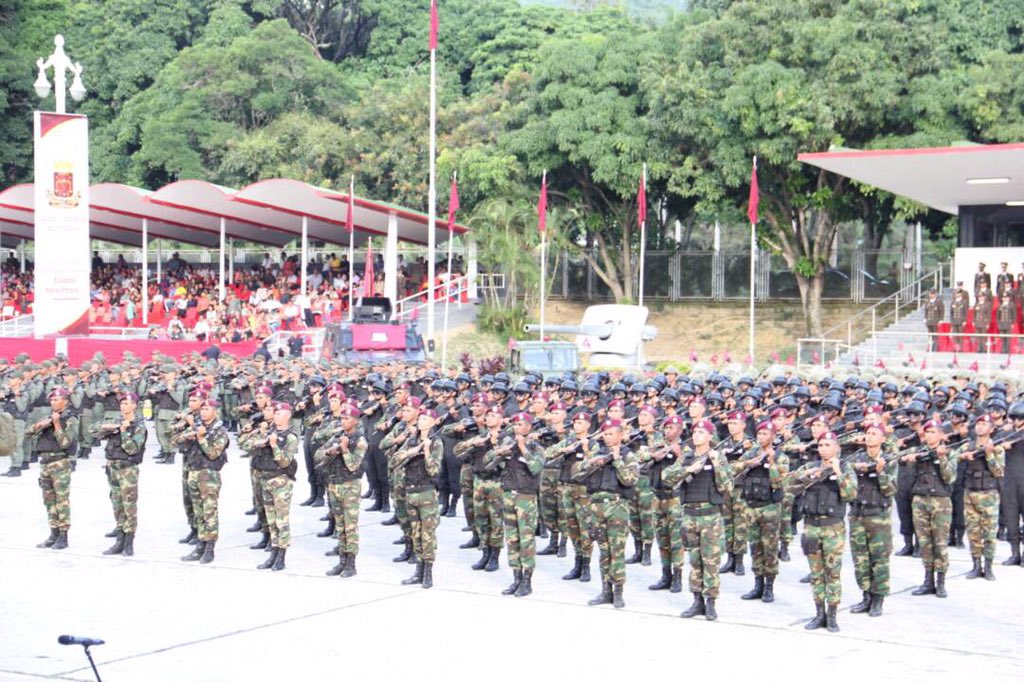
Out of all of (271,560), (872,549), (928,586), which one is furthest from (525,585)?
(928,586)

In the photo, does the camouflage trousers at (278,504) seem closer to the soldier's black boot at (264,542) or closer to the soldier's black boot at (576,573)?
the soldier's black boot at (264,542)

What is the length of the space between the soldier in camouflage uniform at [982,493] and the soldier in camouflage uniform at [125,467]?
7722 mm

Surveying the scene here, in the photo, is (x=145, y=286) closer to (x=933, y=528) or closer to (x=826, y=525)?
(x=933, y=528)

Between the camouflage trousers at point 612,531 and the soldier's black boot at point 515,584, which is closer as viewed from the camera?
the camouflage trousers at point 612,531

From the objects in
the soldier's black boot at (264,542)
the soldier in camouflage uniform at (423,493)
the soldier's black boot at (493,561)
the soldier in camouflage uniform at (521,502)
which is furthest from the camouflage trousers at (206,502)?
the soldier in camouflage uniform at (521,502)

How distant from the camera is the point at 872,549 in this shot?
A: 38.2ft

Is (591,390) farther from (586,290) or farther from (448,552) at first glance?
(586,290)

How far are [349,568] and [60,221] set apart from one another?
17.0 m

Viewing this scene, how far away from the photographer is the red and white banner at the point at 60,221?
28.1 metres

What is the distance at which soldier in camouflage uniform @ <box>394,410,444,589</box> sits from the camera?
12.9m

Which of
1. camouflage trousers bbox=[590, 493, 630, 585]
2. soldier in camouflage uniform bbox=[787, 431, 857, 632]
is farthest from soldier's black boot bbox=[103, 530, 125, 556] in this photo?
soldier in camouflage uniform bbox=[787, 431, 857, 632]

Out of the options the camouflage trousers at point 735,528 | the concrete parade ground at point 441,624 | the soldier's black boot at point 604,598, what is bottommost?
the concrete parade ground at point 441,624

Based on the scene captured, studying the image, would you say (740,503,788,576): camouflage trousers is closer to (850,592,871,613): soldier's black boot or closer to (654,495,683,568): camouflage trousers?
(654,495,683,568): camouflage trousers

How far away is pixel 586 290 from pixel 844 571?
28.5m
